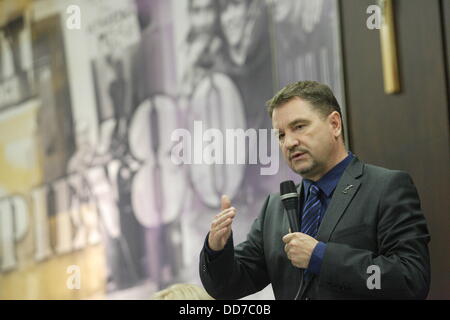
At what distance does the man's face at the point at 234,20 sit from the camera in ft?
12.2

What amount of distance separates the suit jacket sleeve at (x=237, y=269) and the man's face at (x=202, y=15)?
67.4 inches

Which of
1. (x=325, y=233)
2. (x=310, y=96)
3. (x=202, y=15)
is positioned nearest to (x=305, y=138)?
(x=310, y=96)

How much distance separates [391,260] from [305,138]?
1.67 feet

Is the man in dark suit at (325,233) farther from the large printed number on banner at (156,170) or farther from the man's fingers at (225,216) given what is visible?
the large printed number on banner at (156,170)

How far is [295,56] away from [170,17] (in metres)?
0.93

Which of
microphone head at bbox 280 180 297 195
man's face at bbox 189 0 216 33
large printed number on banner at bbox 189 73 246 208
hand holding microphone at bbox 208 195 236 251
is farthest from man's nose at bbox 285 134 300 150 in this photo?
man's face at bbox 189 0 216 33

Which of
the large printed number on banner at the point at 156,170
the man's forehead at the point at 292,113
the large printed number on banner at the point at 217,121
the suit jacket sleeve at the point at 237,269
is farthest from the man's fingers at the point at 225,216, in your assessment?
the large printed number on banner at the point at 156,170

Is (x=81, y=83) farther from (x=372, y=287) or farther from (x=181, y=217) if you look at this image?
(x=372, y=287)

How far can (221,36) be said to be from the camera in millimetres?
3754

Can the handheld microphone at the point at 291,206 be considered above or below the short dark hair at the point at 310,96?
below

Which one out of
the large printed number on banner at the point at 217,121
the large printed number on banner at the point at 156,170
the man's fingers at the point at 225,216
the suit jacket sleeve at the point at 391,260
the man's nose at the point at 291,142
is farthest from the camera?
the large printed number on banner at the point at 156,170

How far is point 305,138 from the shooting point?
Result: 214 centimetres

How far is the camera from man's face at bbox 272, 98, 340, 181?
214cm
